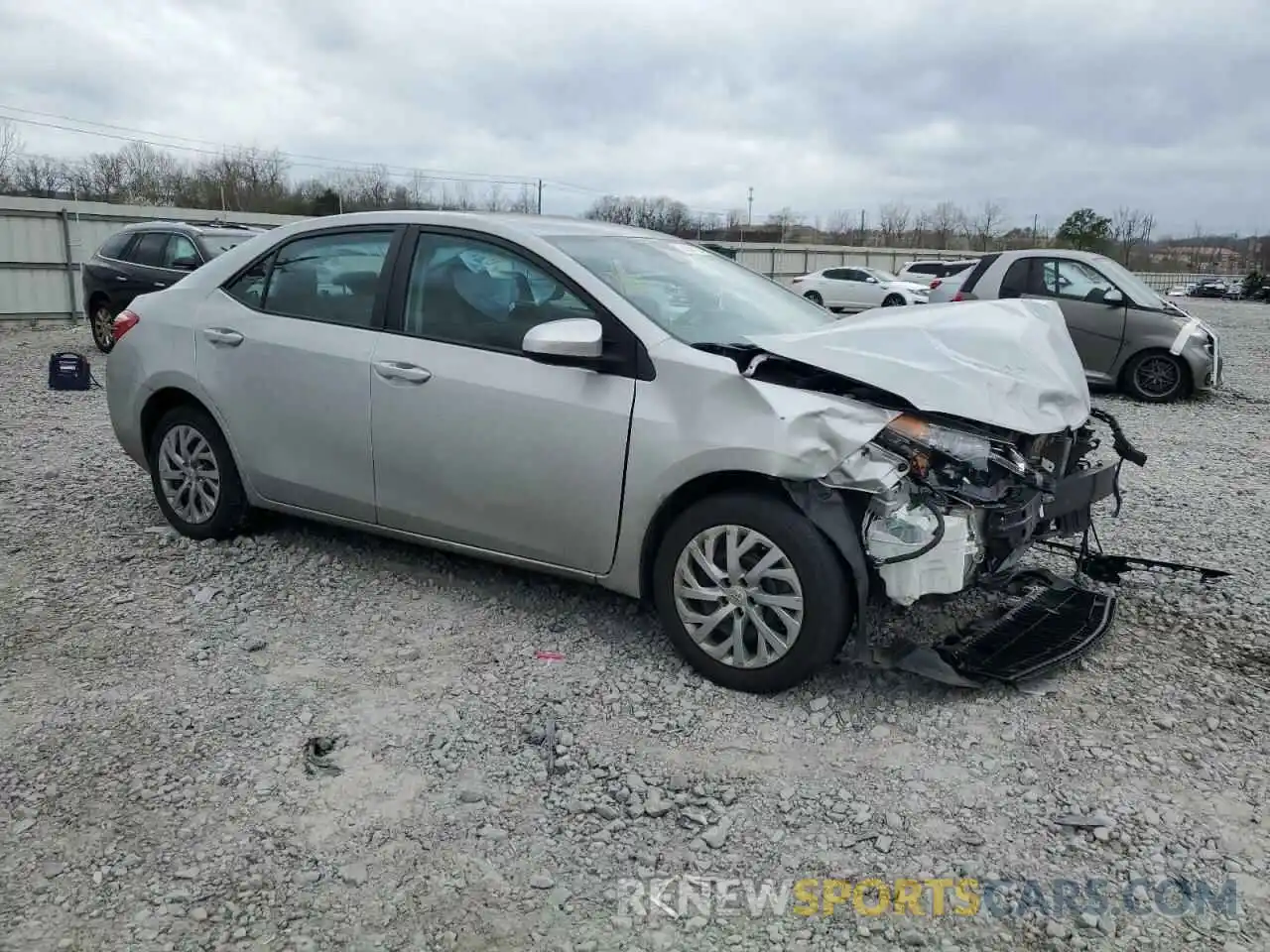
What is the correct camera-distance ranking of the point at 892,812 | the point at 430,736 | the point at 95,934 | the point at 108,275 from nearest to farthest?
the point at 95,934 < the point at 892,812 < the point at 430,736 < the point at 108,275

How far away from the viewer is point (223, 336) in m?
4.82

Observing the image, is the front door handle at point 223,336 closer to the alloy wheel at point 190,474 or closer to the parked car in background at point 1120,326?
the alloy wheel at point 190,474

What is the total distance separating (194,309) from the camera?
16.4ft

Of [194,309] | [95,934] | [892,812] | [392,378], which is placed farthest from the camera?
[194,309]

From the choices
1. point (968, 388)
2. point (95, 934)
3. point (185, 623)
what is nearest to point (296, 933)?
point (95, 934)

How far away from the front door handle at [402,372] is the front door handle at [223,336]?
96 centimetres

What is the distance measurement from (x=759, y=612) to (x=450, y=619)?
1.47m

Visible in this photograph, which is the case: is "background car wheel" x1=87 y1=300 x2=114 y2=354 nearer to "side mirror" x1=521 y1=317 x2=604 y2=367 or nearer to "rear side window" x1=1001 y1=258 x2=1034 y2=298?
"rear side window" x1=1001 y1=258 x2=1034 y2=298

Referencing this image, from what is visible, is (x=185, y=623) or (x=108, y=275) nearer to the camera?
(x=185, y=623)

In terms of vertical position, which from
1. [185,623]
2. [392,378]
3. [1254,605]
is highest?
[392,378]

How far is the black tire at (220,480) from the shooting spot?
495cm

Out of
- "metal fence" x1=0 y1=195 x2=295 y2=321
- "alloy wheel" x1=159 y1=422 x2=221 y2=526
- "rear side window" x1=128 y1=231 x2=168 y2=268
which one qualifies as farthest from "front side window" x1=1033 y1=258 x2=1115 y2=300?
"metal fence" x1=0 y1=195 x2=295 y2=321

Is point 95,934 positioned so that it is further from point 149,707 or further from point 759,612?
point 759,612

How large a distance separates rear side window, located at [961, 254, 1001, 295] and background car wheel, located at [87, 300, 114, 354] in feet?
35.5
